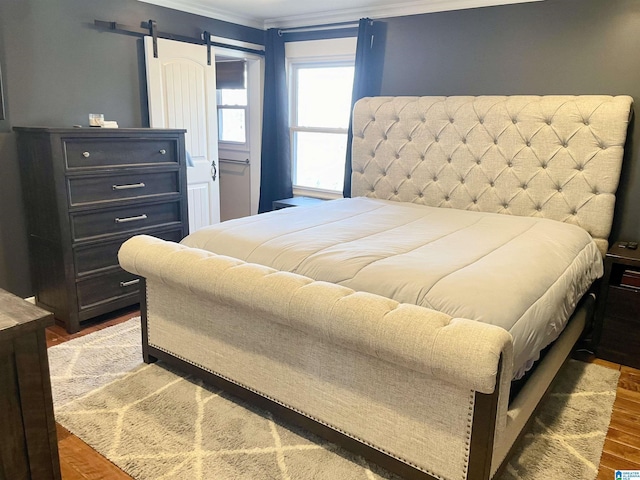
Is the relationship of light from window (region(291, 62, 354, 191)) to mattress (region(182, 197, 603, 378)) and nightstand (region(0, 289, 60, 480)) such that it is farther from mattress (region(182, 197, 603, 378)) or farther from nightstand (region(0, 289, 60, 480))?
nightstand (region(0, 289, 60, 480))

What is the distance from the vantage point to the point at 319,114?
4.75 metres

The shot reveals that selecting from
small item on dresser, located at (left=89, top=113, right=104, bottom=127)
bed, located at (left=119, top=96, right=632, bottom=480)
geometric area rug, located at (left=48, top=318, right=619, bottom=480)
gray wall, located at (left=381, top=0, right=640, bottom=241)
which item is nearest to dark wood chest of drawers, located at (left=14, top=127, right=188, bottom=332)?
small item on dresser, located at (left=89, top=113, right=104, bottom=127)

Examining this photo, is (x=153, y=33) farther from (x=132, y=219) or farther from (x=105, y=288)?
(x=105, y=288)

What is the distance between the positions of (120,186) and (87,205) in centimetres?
27

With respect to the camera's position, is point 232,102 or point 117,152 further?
point 232,102

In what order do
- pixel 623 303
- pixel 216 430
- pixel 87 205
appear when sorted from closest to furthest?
pixel 216 430 → pixel 623 303 → pixel 87 205

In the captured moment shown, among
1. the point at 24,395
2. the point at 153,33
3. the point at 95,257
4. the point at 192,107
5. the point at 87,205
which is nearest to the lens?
the point at 24,395

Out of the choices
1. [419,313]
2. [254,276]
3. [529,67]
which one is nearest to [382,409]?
[419,313]

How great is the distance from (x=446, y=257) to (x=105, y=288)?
232 cm

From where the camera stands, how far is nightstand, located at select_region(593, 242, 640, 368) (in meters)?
2.75

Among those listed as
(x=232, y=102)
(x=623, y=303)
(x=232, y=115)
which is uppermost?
(x=232, y=102)

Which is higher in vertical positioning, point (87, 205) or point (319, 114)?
point (319, 114)

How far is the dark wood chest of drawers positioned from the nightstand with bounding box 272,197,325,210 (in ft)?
3.99

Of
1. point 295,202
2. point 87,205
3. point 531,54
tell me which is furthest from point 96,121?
point 531,54
